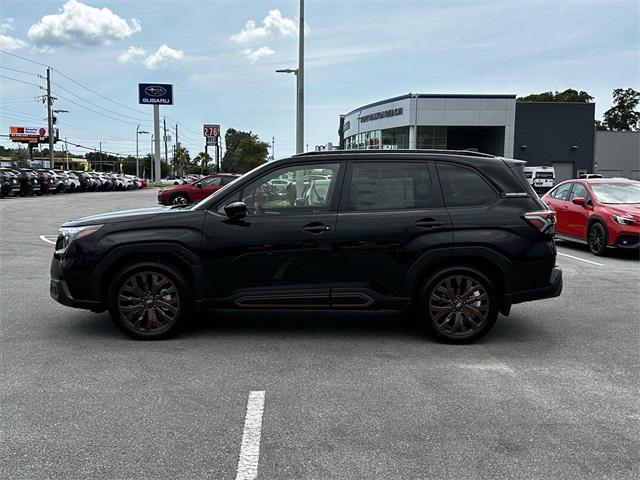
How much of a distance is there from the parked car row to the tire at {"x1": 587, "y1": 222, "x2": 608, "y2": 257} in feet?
96.3

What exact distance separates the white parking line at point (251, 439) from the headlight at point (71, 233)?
95.0 inches

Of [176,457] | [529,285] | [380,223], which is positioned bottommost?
[176,457]

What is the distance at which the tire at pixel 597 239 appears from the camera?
1128cm

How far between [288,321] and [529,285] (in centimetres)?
249

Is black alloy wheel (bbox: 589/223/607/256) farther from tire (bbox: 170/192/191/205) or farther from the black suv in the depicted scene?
tire (bbox: 170/192/191/205)

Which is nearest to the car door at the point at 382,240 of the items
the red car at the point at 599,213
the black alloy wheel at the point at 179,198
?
the red car at the point at 599,213

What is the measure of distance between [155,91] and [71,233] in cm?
6773

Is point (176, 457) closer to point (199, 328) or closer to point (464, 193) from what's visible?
point (199, 328)

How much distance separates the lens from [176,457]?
10.8ft

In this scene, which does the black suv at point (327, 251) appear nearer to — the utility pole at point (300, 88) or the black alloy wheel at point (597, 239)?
the black alloy wheel at point (597, 239)

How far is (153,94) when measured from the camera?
68812 mm

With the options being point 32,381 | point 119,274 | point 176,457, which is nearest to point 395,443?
point 176,457

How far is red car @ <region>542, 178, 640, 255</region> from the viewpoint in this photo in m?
10.9

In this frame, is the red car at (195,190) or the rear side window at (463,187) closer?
the rear side window at (463,187)
